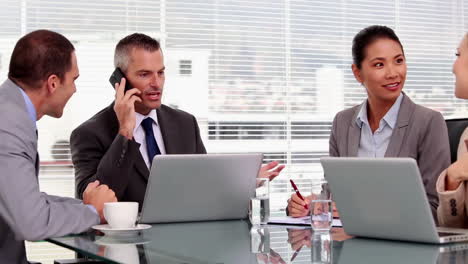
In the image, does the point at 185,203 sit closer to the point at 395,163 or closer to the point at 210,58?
the point at 395,163

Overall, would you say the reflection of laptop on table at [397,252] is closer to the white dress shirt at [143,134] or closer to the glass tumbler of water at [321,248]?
the glass tumbler of water at [321,248]

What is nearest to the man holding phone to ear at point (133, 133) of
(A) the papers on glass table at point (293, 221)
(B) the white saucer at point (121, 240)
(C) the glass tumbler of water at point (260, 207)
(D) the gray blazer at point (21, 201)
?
(A) the papers on glass table at point (293, 221)

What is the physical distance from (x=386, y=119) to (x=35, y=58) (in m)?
1.47

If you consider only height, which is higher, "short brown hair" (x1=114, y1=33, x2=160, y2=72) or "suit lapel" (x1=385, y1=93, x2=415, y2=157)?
"short brown hair" (x1=114, y1=33, x2=160, y2=72)

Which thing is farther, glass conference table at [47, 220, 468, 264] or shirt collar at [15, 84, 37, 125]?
shirt collar at [15, 84, 37, 125]

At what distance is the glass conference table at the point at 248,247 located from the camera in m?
1.71

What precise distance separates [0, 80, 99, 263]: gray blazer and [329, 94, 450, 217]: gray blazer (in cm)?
129

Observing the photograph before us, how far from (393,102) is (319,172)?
2106 mm

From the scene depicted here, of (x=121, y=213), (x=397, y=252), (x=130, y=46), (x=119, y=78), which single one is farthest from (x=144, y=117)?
(x=397, y=252)

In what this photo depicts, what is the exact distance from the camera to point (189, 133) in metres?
3.28

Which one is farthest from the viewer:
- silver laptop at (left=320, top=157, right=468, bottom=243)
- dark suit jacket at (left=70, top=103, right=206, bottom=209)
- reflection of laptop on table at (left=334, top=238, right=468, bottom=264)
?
dark suit jacket at (left=70, top=103, right=206, bottom=209)

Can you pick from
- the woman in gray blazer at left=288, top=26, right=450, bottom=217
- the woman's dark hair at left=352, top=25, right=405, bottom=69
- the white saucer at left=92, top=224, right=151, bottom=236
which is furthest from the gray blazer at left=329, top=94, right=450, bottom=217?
the white saucer at left=92, top=224, right=151, bottom=236

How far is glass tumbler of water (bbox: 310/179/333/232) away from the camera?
2.17 meters

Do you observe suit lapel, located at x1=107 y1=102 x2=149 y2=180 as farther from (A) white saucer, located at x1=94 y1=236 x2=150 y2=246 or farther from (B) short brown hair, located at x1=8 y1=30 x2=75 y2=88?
(A) white saucer, located at x1=94 y1=236 x2=150 y2=246
